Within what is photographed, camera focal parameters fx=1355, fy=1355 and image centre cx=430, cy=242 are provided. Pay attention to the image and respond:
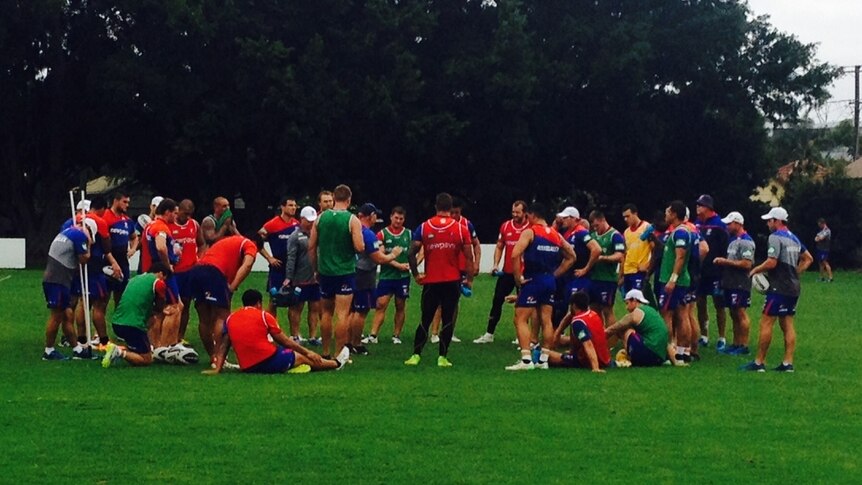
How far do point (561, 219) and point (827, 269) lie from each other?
24.6 metres

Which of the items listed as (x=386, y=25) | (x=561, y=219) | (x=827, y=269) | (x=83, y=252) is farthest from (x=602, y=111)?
(x=83, y=252)

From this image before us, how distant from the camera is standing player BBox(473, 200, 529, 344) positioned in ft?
59.2

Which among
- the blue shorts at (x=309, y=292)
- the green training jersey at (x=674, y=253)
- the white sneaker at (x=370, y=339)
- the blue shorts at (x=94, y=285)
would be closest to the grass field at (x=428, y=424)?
the blue shorts at (x=94, y=285)

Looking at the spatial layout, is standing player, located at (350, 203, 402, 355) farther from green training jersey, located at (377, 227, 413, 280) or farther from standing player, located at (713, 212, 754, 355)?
standing player, located at (713, 212, 754, 355)

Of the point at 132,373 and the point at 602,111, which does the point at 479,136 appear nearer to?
the point at 602,111

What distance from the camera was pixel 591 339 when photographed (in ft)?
47.8

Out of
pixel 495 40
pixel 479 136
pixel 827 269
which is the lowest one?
pixel 827 269

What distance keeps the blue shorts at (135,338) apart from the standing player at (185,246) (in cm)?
99

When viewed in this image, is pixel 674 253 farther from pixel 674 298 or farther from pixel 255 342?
pixel 255 342

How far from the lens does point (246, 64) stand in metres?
45.3

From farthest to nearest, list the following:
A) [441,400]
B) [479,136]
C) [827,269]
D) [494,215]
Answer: [494,215], [479,136], [827,269], [441,400]

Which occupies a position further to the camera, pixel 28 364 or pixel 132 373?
pixel 28 364

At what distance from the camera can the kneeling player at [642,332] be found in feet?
49.3

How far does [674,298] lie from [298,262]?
4.63m
